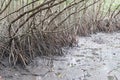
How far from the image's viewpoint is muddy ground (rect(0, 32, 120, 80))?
4.36 meters

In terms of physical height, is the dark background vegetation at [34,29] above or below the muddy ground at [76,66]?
above

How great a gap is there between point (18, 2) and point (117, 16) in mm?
3674

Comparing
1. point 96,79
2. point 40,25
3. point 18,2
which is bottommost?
point 96,79

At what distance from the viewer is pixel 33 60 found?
488 cm

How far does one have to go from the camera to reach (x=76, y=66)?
4840 mm

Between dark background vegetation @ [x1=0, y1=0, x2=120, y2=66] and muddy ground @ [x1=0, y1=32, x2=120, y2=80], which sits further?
dark background vegetation @ [x1=0, y1=0, x2=120, y2=66]

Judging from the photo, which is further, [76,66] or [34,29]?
[76,66]

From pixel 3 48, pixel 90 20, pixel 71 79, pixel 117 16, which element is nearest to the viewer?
pixel 71 79

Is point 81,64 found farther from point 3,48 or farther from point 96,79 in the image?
point 3,48

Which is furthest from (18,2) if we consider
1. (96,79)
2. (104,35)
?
(104,35)

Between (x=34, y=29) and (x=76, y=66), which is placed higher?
(x=34, y=29)

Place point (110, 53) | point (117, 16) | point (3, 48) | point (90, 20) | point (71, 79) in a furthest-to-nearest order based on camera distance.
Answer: point (117, 16), point (90, 20), point (110, 53), point (3, 48), point (71, 79)

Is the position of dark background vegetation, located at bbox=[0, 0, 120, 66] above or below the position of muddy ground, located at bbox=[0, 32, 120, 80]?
above

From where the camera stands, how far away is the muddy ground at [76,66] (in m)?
4.36
